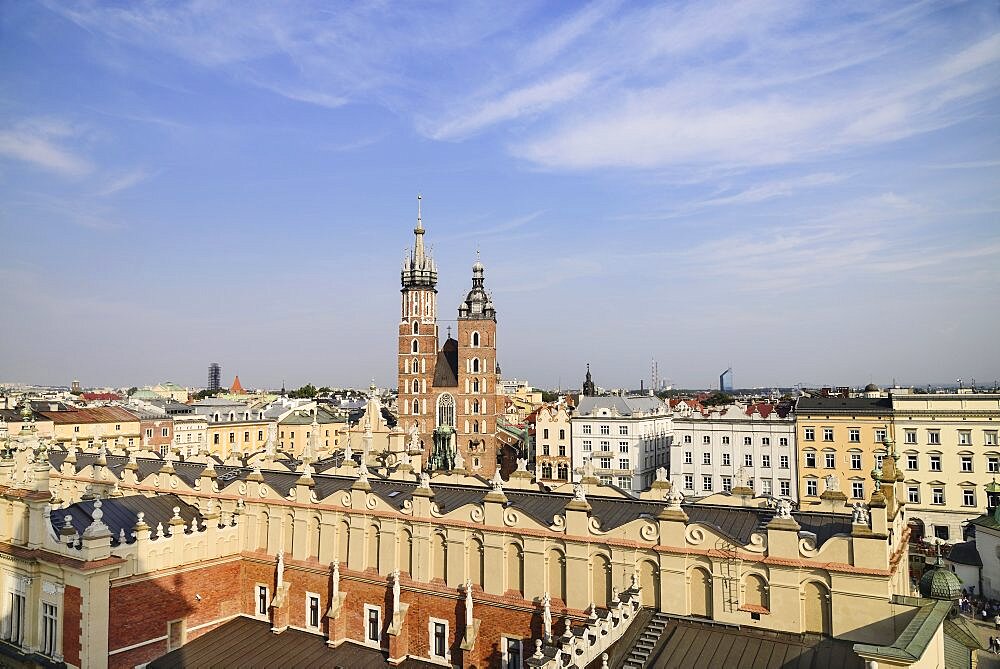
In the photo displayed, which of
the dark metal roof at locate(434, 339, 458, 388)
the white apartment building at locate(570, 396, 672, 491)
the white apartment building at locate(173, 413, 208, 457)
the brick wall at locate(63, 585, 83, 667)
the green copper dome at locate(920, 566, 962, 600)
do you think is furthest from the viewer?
the dark metal roof at locate(434, 339, 458, 388)

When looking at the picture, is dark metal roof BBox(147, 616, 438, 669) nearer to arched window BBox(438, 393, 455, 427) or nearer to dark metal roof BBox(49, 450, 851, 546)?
dark metal roof BBox(49, 450, 851, 546)

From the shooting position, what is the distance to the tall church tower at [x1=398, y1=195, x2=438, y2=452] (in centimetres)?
9694

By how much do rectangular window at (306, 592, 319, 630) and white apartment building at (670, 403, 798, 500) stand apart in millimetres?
47872

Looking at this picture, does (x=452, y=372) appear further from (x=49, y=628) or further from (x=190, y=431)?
(x=49, y=628)

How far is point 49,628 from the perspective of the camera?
84.1ft

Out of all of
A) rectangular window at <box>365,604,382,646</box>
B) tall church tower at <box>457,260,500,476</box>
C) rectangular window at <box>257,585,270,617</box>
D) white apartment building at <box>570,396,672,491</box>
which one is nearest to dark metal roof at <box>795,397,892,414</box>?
white apartment building at <box>570,396,672,491</box>

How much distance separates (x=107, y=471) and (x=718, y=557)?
34853mm

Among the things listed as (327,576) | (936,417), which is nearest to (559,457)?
(936,417)

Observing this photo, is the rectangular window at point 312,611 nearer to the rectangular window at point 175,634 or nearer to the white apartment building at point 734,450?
the rectangular window at point 175,634

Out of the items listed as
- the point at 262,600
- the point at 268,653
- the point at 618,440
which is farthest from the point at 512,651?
the point at 618,440

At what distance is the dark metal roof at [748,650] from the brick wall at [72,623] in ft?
65.5

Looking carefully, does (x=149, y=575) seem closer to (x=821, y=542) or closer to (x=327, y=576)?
(x=327, y=576)

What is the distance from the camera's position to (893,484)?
20125 mm

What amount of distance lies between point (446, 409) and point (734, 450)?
4072cm
